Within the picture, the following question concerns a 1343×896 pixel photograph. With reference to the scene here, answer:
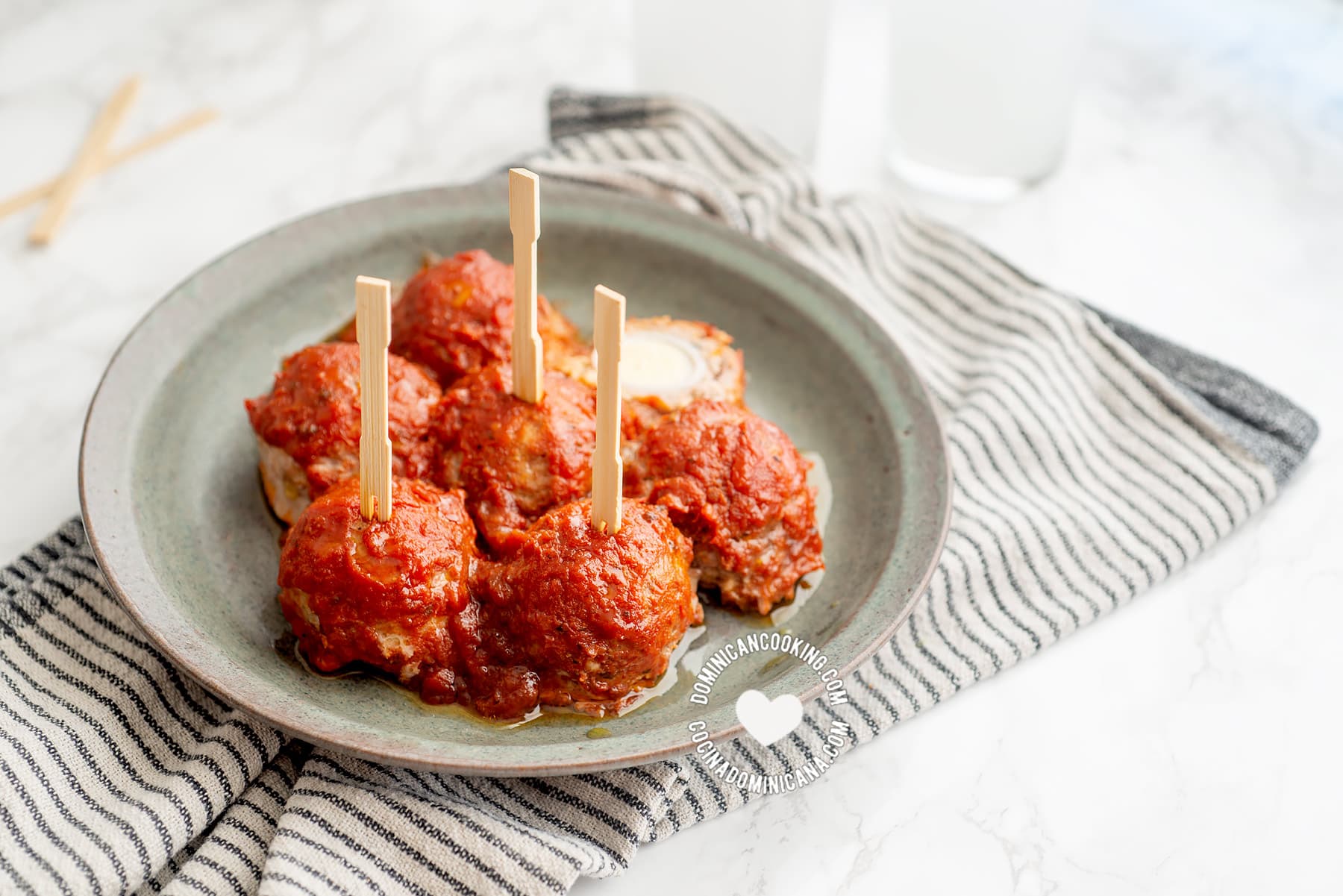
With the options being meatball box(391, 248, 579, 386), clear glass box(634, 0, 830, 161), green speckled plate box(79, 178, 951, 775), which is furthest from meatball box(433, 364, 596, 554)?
clear glass box(634, 0, 830, 161)

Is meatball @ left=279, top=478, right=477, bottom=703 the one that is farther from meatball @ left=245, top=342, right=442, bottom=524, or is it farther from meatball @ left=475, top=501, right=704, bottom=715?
meatball @ left=245, top=342, right=442, bottom=524

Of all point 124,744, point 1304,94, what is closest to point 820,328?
point 124,744

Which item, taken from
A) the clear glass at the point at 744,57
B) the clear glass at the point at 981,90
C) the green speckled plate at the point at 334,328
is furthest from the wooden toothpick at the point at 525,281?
the clear glass at the point at 981,90

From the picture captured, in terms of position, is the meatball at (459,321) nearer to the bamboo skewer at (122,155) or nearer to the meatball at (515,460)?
the meatball at (515,460)

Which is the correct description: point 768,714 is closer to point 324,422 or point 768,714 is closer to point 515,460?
point 515,460

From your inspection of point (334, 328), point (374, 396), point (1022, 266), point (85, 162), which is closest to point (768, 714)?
point (374, 396)
